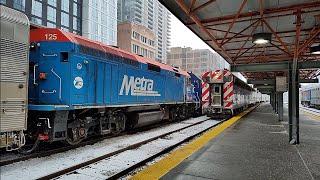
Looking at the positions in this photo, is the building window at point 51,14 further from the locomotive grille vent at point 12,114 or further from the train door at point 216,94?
the locomotive grille vent at point 12,114

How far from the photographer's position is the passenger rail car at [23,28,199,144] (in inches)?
310

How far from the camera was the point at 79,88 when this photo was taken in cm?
861

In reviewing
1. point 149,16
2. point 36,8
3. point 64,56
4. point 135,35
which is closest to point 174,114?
point 64,56

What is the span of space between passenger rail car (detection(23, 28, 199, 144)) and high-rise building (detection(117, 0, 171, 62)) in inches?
5325

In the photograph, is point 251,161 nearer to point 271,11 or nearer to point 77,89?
point 271,11

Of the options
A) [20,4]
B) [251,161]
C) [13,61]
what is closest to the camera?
[13,61]

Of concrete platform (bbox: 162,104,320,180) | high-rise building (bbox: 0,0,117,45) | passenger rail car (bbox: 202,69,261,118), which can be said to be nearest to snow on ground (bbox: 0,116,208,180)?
concrete platform (bbox: 162,104,320,180)

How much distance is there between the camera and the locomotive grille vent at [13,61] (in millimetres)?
5582

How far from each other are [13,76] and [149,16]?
176653mm

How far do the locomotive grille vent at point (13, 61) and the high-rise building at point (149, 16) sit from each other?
140809 mm

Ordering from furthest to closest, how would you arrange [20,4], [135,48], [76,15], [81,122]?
[135,48], [76,15], [20,4], [81,122]

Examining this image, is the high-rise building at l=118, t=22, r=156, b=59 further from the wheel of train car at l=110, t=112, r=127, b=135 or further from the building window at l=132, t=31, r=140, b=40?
the wheel of train car at l=110, t=112, r=127, b=135

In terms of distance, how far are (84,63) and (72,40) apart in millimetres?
805

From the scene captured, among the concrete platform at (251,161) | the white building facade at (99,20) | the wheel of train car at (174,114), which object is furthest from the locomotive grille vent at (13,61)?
the white building facade at (99,20)
